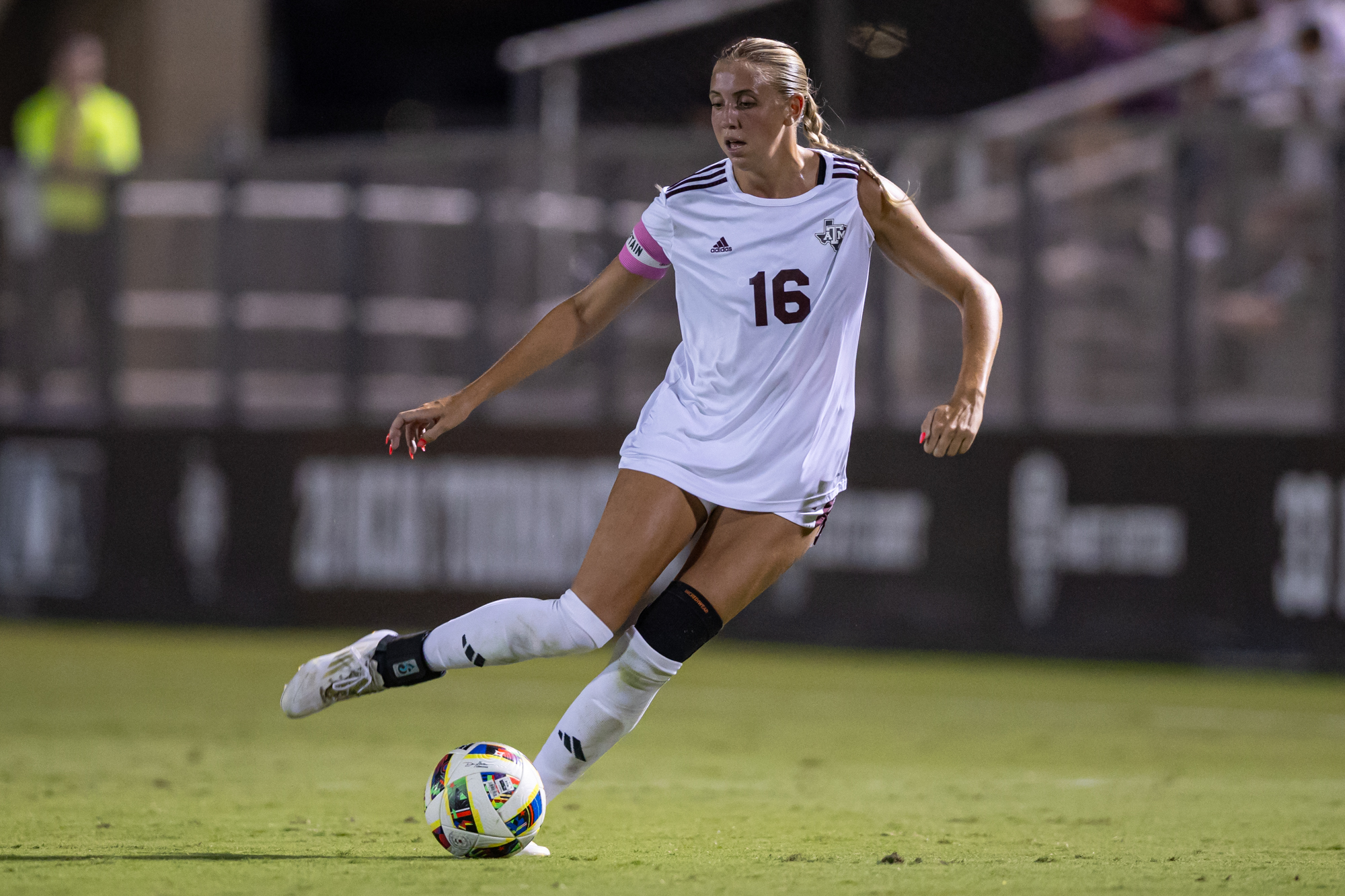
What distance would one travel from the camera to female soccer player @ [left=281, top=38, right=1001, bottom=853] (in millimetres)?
5059

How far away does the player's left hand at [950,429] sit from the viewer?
479 cm

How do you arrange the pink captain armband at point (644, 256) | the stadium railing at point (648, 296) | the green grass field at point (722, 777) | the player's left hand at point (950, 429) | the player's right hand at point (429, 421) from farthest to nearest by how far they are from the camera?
the stadium railing at point (648, 296) < the pink captain armband at point (644, 256) < the player's right hand at point (429, 421) < the green grass field at point (722, 777) < the player's left hand at point (950, 429)

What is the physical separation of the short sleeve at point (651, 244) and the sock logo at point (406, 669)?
128 centimetres

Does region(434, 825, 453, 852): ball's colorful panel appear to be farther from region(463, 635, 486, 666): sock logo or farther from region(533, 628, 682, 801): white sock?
region(463, 635, 486, 666): sock logo

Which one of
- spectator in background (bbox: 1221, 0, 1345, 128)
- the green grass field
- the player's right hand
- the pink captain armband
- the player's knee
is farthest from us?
spectator in background (bbox: 1221, 0, 1345, 128)

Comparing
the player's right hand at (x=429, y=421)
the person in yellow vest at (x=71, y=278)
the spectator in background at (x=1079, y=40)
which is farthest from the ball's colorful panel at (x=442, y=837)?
the spectator in background at (x=1079, y=40)

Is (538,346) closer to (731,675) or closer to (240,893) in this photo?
(240,893)

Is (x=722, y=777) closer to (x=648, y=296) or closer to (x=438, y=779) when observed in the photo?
(x=438, y=779)

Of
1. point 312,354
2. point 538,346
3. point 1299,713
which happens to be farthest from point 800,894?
point 312,354

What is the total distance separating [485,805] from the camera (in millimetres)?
4973

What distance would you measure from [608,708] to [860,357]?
682 cm

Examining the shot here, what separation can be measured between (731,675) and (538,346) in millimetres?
5937

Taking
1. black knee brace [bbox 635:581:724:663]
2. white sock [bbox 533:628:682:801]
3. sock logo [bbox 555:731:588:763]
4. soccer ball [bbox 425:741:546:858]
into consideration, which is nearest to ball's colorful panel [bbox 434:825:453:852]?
soccer ball [bbox 425:741:546:858]

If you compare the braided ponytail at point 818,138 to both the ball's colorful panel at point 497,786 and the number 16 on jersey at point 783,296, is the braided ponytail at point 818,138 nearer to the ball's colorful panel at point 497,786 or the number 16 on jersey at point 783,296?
the number 16 on jersey at point 783,296
